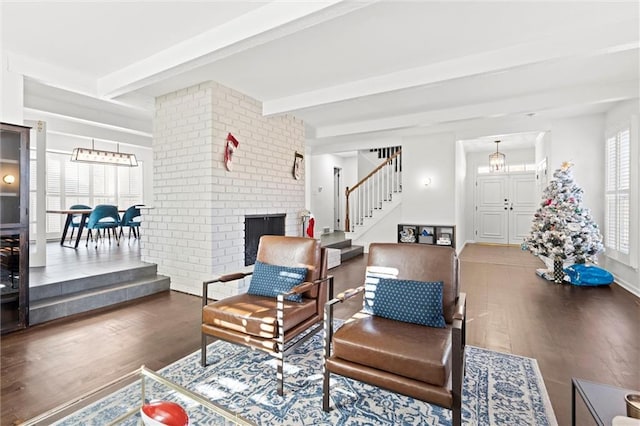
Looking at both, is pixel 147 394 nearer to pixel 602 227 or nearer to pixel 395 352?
pixel 395 352

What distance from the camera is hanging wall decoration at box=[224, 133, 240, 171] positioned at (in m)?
4.14

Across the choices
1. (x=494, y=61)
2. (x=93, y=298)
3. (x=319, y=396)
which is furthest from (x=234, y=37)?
(x=93, y=298)

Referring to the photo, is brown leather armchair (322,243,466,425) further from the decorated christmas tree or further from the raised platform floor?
the decorated christmas tree

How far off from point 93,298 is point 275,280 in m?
2.46

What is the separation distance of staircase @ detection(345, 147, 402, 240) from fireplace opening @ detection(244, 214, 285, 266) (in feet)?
10.5

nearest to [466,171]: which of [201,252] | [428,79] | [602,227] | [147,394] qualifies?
[602,227]

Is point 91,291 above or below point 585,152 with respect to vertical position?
below

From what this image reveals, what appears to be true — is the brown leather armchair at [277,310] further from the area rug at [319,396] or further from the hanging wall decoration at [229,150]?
Answer: the hanging wall decoration at [229,150]

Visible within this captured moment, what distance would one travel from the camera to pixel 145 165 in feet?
29.8

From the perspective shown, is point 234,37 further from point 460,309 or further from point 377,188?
point 377,188

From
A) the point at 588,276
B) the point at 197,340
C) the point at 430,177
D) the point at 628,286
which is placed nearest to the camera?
the point at 197,340

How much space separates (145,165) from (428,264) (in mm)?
9180

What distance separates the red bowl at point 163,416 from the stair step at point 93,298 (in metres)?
2.94

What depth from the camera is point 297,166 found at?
5605mm
